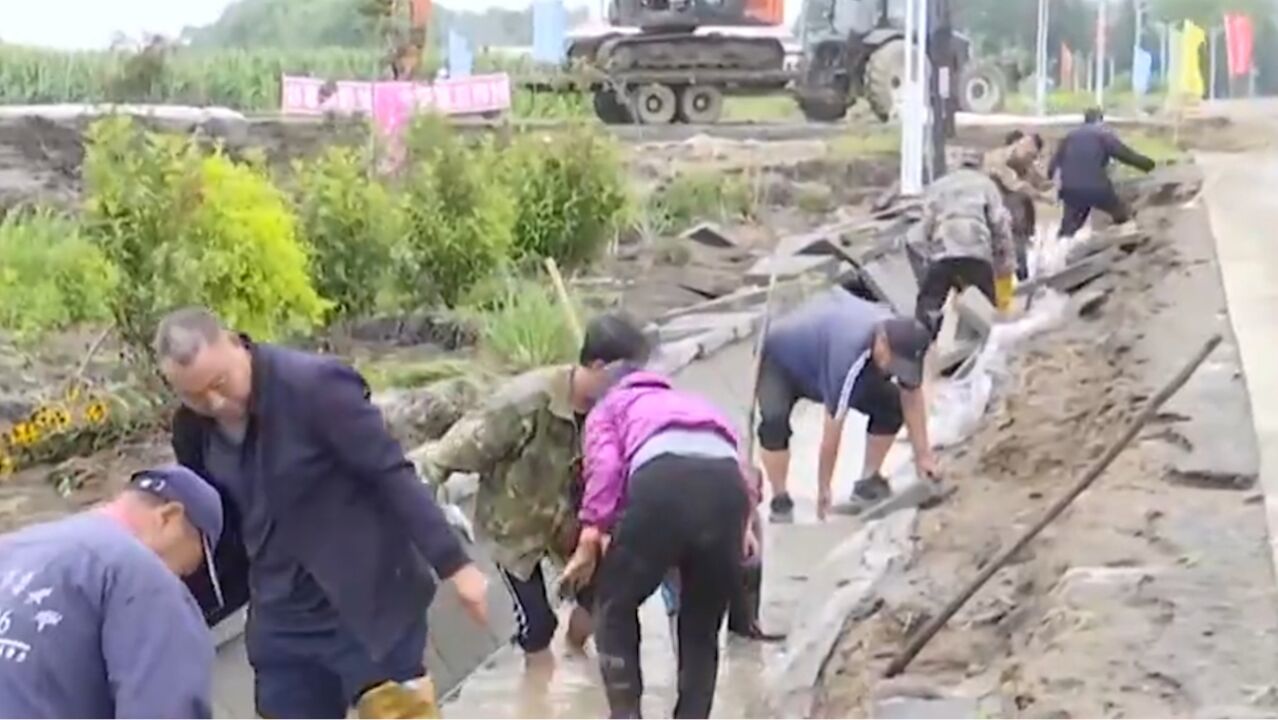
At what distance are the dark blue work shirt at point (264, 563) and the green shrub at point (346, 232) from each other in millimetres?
7860

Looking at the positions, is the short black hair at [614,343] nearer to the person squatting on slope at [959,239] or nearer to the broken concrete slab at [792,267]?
the person squatting on slope at [959,239]

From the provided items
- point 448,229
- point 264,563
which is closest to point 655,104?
point 448,229

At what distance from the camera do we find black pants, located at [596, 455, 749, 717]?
6.43m

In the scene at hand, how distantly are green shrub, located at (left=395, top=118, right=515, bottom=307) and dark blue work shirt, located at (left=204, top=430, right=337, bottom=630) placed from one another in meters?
8.78

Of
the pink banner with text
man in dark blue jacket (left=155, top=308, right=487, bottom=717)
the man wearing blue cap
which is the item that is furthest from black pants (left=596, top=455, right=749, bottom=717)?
the pink banner with text

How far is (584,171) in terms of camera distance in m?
17.2

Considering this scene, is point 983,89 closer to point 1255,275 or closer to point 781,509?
point 1255,275

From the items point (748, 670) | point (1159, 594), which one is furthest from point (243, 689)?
point (1159, 594)

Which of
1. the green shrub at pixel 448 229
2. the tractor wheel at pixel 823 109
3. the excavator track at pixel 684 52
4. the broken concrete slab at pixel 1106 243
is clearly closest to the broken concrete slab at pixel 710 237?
the broken concrete slab at pixel 1106 243

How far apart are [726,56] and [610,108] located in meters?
2.15

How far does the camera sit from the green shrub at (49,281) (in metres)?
11.3

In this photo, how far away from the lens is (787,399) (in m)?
10.1

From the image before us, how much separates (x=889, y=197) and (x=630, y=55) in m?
10.7

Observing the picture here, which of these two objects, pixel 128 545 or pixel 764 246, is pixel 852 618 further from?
pixel 764 246
